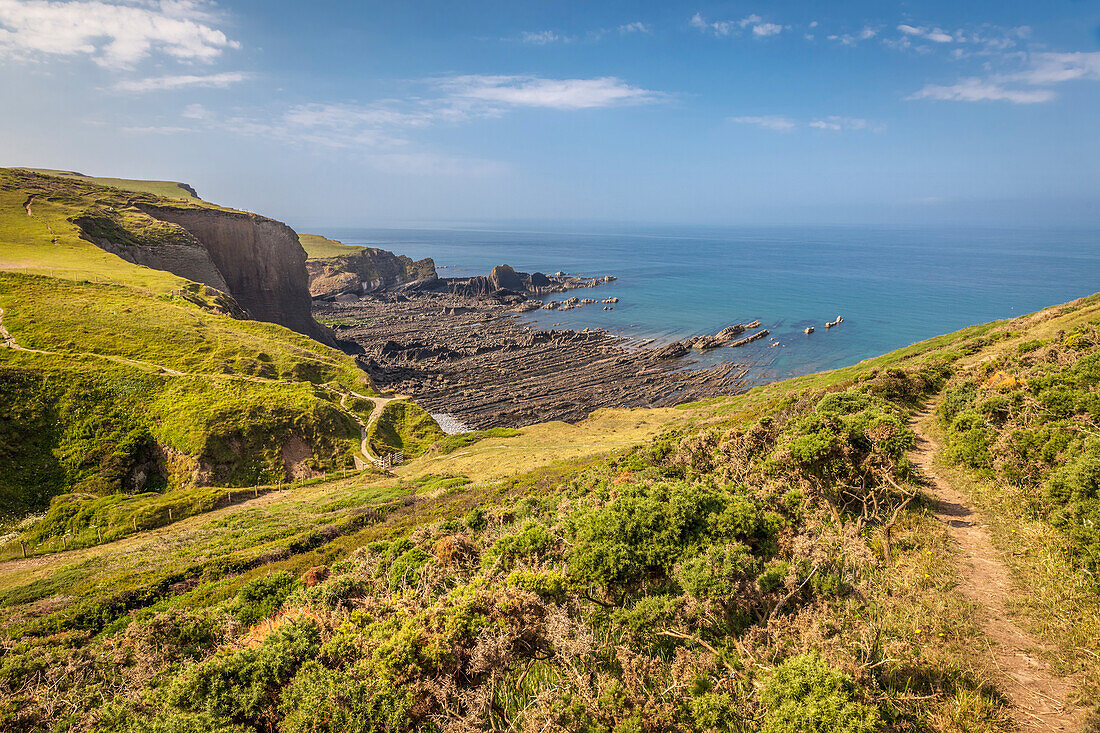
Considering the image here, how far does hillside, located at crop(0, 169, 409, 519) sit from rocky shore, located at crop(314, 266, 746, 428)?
48.8 ft

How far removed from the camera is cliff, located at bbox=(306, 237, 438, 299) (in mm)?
124938

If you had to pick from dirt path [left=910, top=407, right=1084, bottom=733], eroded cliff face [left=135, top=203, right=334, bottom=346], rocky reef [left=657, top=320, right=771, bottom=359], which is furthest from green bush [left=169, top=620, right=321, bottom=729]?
eroded cliff face [left=135, top=203, right=334, bottom=346]

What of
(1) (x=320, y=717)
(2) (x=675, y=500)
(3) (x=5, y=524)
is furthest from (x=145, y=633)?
(3) (x=5, y=524)

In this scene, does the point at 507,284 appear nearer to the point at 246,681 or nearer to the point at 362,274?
the point at 362,274

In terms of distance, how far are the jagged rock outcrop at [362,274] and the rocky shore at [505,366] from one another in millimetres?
19357

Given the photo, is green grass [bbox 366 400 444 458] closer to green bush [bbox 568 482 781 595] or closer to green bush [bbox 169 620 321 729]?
green bush [bbox 169 620 321 729]

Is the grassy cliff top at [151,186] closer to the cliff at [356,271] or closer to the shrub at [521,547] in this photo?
the cliff at [356,271]

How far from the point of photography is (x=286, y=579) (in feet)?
40.9

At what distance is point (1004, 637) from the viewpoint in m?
6.72

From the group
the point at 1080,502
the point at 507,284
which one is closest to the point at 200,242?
the point at 507,284

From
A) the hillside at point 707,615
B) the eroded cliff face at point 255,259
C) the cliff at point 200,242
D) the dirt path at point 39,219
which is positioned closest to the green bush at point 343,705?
the hillside at point 707,615

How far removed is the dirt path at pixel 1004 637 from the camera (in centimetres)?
554

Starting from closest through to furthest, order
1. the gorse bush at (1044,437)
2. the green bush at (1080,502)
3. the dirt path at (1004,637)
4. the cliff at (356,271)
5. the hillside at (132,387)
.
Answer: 1. the dirt path at (1004,637)
2. the green bush at (1080,502)
3. the gorse bush at (1044,437)
4. the hillside at (132,387)
5. the cliff at (356,271)

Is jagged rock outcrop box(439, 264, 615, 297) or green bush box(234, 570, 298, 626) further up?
jagged rock outcrop box(439, 264, 615, 297)
